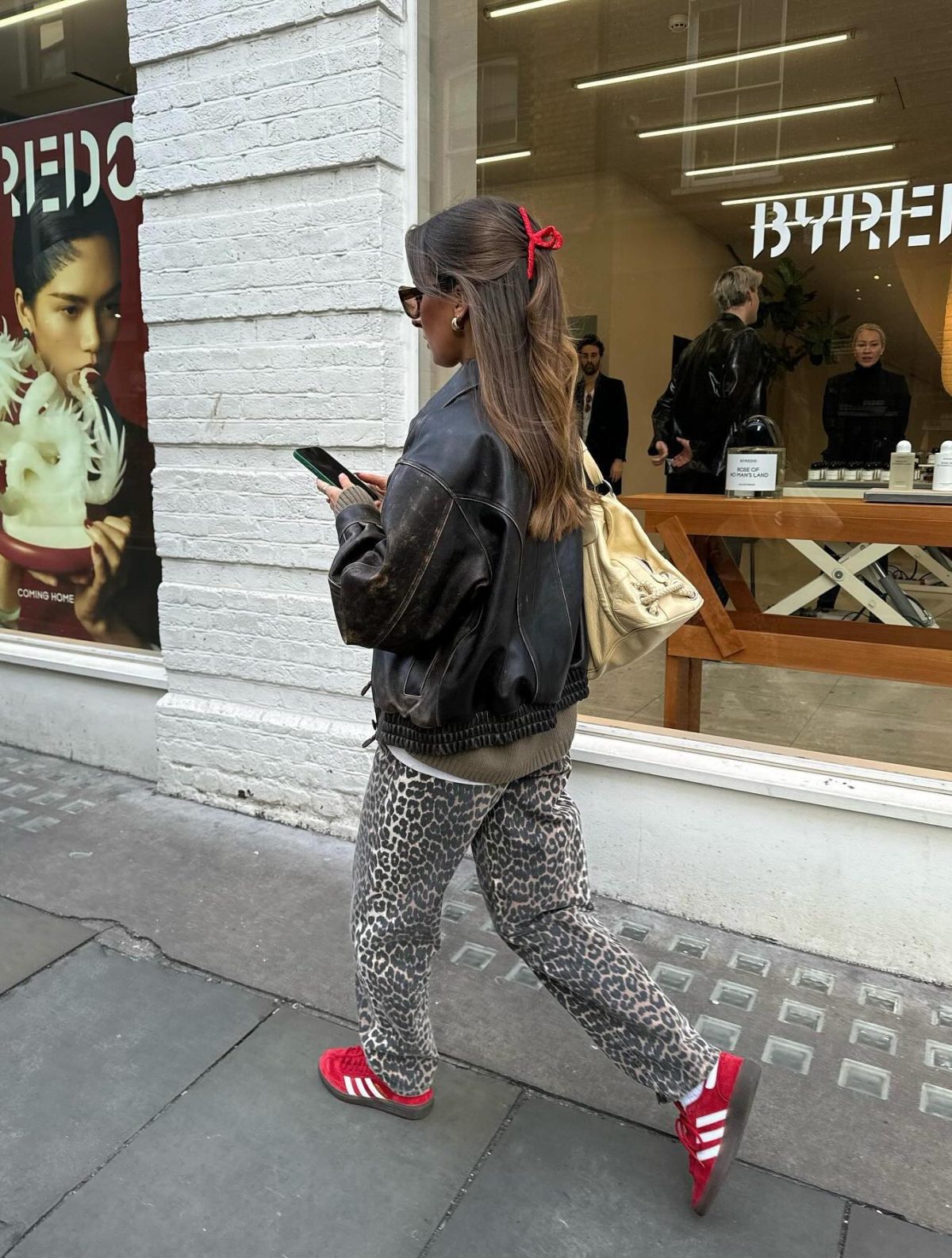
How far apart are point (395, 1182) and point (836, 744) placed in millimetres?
2080

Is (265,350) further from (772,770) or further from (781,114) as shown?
(772,770)

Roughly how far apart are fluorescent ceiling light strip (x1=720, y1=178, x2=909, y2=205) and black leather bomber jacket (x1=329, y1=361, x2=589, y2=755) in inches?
84.1

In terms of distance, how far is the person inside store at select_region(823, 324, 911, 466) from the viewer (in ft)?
11.4

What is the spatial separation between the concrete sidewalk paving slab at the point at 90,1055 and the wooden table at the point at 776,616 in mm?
1971

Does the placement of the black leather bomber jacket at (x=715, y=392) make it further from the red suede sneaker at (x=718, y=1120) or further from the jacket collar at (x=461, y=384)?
the red suede sneaker at (x=718, y=1120)

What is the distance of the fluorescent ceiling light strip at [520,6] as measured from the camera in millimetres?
4016

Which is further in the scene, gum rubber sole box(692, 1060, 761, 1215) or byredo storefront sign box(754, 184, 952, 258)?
byredo storefront sign box(754, 184, 952, 258)

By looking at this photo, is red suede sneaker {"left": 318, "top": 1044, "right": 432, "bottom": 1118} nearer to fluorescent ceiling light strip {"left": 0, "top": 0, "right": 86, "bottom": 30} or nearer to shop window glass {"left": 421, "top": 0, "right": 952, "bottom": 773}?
shop window glass {"left": 421, "top": 0, "right": 952, "bottom": 773}

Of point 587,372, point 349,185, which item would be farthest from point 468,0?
point 587,372

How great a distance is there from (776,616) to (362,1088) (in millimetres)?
2177

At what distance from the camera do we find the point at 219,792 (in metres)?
4.31

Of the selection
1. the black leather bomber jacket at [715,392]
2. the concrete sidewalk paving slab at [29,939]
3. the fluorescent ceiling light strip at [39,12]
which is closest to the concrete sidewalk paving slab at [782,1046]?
the concrete sidewalk paving slab at [29,939]

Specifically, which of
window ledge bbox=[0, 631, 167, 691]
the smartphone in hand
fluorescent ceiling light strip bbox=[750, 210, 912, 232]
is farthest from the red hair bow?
window ledge bbox=[0, 631, 167, 691]

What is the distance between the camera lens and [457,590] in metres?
1.79
